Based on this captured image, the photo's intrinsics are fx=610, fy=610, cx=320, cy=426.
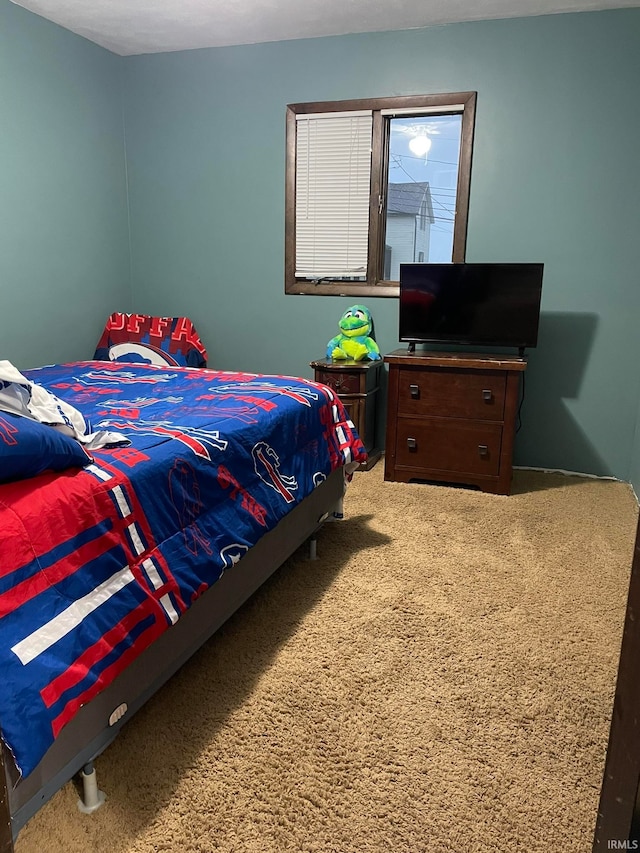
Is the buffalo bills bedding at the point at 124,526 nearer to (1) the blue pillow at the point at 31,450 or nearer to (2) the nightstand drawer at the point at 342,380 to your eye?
(1) the blue pillow at the point at 31,450

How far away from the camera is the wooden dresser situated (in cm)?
336

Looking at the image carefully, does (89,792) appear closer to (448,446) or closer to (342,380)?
(448,446)

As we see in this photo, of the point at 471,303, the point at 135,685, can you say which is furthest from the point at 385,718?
the point at 471,303

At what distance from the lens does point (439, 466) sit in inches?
139

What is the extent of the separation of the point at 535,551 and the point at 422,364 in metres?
1.22

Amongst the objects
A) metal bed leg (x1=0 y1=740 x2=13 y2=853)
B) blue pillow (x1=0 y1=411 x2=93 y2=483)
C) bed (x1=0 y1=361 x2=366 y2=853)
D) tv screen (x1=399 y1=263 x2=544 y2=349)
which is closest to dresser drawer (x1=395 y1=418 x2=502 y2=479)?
tv screen (x1=399 y1=263 x2=544 y2=349)

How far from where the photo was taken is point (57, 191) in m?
3.76

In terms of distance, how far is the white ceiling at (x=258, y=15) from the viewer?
329 cm

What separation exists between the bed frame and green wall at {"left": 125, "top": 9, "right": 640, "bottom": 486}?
2.10 meters

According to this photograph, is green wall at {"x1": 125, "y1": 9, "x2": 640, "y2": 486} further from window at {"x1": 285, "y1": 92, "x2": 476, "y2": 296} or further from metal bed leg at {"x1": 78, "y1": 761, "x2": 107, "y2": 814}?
metal bed leg at {"x1": 78, "y1": 761, "x2": 107, "y2": 814}

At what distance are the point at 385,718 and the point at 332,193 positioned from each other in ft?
10.7

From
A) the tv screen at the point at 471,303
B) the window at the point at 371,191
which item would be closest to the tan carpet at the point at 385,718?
the tv screen at the point at 471,303

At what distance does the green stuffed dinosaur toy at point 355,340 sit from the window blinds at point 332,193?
32 centimetres

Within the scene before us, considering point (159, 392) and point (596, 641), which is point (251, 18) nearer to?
point (159, 392)
